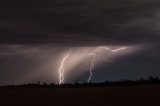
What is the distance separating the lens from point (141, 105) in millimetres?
43312

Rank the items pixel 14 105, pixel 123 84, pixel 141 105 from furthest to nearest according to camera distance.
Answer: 1. pixel 123 84
2. pixel 14 105
3. pixel 141 105

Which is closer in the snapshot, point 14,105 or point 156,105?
point 156,105

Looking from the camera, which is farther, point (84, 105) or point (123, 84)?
point (123, 84)

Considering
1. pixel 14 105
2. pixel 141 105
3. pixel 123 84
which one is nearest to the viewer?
pixel 141 105

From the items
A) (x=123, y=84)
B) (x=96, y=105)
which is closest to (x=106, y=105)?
(x=96, y=105)

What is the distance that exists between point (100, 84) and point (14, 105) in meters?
45.2

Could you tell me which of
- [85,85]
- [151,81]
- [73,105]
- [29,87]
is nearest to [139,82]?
[151,81]

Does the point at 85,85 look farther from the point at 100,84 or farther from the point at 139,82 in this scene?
the point at 139,82

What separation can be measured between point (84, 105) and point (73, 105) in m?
1.36

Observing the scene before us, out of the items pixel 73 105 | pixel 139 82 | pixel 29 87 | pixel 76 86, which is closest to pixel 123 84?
pixel 139 82

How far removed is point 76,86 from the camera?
90.6 metres

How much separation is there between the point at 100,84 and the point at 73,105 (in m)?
45.6

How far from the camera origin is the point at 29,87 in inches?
3565

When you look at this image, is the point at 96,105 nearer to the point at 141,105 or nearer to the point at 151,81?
the point at 141,105
